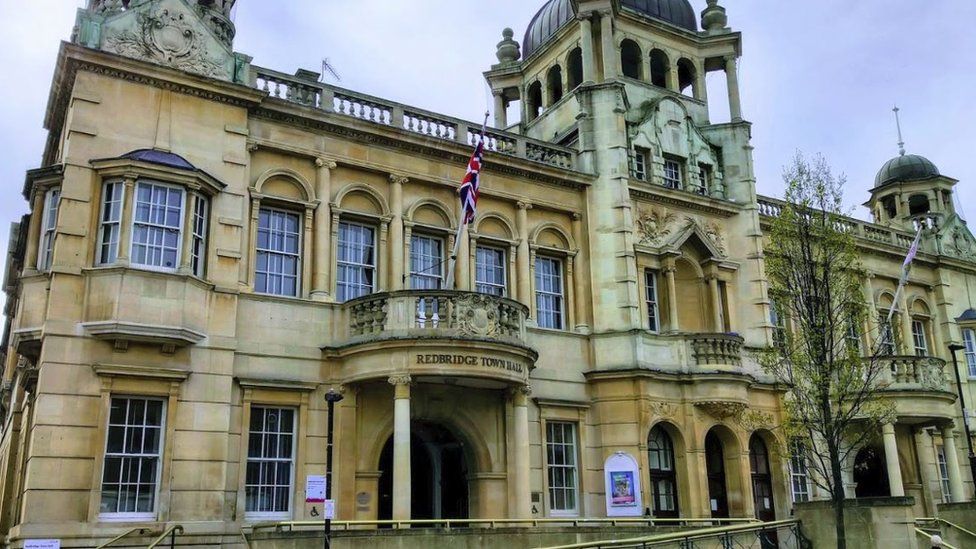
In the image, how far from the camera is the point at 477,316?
21344 millimetres

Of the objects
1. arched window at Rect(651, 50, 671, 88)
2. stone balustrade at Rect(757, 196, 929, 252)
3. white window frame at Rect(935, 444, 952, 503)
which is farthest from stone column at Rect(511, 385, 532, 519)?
white window frame at Rect(935, 444, 952, 503)

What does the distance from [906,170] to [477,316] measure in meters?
28.7

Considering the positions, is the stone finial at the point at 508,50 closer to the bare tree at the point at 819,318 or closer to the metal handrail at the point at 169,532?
the bare tree at the point at 819,318

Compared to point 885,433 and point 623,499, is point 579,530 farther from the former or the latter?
point 885,433

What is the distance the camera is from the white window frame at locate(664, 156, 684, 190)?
29267 millimetres

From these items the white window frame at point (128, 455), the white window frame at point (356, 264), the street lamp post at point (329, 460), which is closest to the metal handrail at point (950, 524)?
the street lamp post at point (329, 460)

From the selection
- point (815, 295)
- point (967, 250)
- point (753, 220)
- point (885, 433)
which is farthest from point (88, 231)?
point (967, 250)

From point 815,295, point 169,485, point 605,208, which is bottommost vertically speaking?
point 169,485

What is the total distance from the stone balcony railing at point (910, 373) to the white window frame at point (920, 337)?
5.25m

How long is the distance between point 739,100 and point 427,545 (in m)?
20.7

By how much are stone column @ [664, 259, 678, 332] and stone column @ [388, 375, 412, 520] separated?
10178mm

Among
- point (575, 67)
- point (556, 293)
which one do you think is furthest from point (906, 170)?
point (556, 293)

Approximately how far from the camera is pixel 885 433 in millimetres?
29734

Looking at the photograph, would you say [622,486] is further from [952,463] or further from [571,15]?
[571,15]
